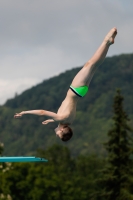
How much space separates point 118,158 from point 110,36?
36337 millimetres

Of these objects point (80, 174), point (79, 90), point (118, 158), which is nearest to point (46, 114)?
point (79, 90)

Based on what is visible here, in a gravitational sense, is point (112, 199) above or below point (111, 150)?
below

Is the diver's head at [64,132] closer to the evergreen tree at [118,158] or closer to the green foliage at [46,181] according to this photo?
the evergreen tree at [118,158]

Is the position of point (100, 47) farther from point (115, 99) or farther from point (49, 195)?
point (49, 195)

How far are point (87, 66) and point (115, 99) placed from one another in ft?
114

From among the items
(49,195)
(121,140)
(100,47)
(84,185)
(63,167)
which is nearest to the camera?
(100,47)

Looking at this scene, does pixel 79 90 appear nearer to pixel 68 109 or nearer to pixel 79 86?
pixel 79 86

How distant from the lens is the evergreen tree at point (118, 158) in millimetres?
50125

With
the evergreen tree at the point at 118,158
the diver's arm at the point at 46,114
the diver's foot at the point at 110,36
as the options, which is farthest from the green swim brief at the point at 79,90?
the evergreen tree at the point at 118,158

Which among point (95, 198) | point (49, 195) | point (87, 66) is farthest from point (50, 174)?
point (87, 66)

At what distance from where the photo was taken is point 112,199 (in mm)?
51281

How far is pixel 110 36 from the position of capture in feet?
50.7

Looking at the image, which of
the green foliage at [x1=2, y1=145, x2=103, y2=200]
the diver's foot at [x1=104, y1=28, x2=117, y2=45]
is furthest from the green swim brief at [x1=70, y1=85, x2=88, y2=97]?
the green foliage at [x1=2, y1=145, x2=103, y2=200]

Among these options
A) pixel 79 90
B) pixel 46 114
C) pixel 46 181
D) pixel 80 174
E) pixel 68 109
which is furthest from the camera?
pixel 80 174
